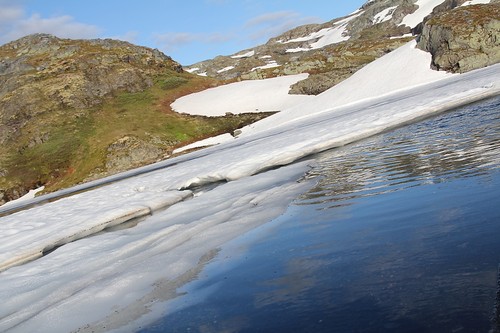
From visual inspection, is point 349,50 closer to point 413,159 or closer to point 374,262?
point 413,159

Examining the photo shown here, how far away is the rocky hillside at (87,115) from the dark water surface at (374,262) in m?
44.4

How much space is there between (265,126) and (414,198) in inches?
1542

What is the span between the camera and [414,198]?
7.90m

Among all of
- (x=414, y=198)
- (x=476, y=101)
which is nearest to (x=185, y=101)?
(x=476, y=101)

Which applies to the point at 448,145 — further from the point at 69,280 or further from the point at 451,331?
the point at 69,280

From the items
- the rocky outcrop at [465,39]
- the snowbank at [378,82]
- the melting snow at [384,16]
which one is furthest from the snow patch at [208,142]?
the melting snow at [384,16]

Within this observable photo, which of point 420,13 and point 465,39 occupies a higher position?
point 420,13

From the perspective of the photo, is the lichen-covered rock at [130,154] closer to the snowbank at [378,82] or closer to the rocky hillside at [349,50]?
the snowbank at [378,82]

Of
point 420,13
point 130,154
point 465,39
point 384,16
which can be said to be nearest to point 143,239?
point 465,39

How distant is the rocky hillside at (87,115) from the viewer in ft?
175

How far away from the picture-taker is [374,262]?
543cm

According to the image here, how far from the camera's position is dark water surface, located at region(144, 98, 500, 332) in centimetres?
410

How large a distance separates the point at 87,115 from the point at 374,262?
65.3m

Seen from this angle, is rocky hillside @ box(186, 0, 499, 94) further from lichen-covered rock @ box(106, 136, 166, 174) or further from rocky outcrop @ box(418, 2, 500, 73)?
lichen-covered rock @ box(106, 136, 166, 174)
